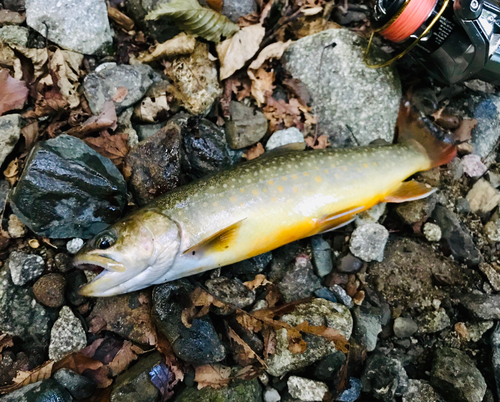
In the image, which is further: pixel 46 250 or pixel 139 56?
pixel 139 56

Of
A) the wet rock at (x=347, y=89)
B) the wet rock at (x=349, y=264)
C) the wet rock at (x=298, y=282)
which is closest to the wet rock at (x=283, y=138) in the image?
the wet rock at (x=347, y=89)

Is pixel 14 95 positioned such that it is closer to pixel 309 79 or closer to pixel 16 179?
pixel 16 179

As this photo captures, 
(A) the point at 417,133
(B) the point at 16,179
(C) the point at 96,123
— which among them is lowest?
(B) the point at 16,179

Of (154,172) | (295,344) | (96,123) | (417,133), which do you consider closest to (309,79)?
(417,133)

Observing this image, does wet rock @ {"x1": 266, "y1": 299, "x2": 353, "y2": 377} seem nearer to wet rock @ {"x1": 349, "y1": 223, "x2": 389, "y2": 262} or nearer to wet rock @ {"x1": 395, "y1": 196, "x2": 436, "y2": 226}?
wet rock @ {"x1": 349, "y1": 223, "x2": 389, "y2": 262}

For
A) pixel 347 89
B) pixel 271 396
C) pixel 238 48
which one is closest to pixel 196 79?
pixel 238 48

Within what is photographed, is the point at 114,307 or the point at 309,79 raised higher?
the point at 309,79

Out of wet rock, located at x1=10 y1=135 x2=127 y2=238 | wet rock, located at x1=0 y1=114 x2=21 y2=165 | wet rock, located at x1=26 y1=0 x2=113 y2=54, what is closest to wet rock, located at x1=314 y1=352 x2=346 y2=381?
wet rock, located at x1=10 y1=135 x2=127 y2=238
